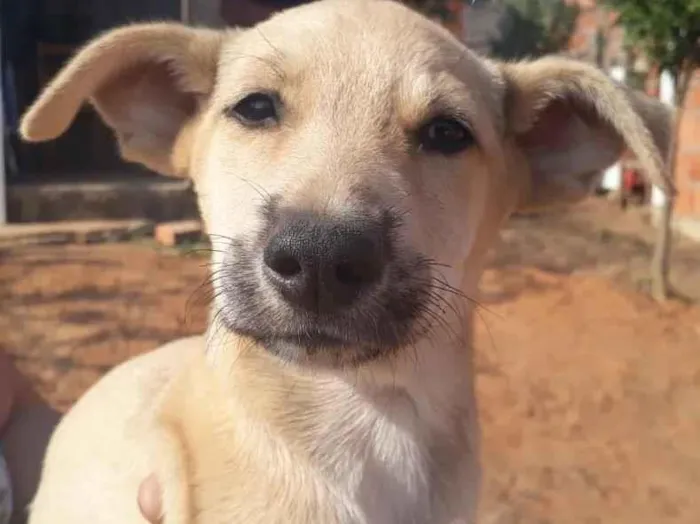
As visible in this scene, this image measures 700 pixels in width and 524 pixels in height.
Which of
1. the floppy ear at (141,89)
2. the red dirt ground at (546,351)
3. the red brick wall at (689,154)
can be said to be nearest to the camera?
the floppy ear at (141,89)

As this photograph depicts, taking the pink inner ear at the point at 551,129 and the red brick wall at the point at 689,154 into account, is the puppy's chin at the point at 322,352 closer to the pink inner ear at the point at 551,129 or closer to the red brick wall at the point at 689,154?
the pink inner ear at the point at 551,129

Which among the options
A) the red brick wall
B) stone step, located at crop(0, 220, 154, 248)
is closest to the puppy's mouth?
stone step, located at crop(0, 220, 154, 248)

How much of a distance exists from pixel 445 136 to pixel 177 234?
626 centimetres

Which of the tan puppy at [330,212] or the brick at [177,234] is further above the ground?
the tan puppy at [330,212]

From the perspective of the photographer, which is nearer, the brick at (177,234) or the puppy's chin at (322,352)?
the puppy's chin at (322,352)

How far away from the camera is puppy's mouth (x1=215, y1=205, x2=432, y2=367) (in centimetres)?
153

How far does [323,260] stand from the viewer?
59.6 inches

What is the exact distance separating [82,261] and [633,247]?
17.7 feet

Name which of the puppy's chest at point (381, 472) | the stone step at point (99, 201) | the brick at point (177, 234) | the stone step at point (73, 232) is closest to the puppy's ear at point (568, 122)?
the puppy's chest at point (381, 472)

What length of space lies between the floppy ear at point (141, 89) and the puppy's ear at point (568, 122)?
920 mm

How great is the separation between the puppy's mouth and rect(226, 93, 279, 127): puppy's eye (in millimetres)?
408

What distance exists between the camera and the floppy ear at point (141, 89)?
2092mm

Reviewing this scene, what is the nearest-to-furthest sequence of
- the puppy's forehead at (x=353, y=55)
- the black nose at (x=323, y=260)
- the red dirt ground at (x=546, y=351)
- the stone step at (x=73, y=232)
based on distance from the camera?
1. the black nose at (x=323, y=260)
2. the puppy's forehead at (x=353, y=55)
3. the red dirt ground at (x=546, y=351)
4. the stone step at (x=73, y=232)

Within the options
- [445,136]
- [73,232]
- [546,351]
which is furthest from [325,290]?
[73,232]
